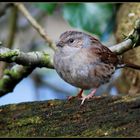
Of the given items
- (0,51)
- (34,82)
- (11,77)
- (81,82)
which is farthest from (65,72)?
(34,82)

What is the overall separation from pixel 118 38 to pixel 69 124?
220cm

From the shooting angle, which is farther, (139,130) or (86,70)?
(86,70)

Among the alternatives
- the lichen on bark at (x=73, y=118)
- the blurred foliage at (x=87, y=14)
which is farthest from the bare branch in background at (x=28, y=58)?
the blurred foliage at (x=87, y=14)

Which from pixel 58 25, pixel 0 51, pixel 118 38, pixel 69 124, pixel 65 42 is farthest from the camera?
pixel 58 25

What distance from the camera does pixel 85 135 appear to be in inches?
86.7

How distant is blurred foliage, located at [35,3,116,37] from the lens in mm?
4559

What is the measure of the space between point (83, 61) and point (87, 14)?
1.11 meters

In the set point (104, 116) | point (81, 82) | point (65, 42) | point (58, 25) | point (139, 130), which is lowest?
point (139, 130)

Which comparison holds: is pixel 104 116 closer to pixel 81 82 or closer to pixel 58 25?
pixel 81 82

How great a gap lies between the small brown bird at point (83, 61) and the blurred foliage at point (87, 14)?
652 millimetres

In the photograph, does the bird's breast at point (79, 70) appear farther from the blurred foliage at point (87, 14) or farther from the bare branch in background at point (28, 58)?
the blurred foliage at point (87, 14)

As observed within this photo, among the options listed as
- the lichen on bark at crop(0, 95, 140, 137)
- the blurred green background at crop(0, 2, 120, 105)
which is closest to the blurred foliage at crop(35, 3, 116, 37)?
the blurred green background at crop(0, 2, 120, 105)

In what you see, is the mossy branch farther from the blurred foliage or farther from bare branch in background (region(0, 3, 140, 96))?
the blurred foliage

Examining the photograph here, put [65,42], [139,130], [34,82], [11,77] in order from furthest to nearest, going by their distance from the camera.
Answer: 1. [34,82]
2. [65,42]
3. [11,77]
4. [139,130]
